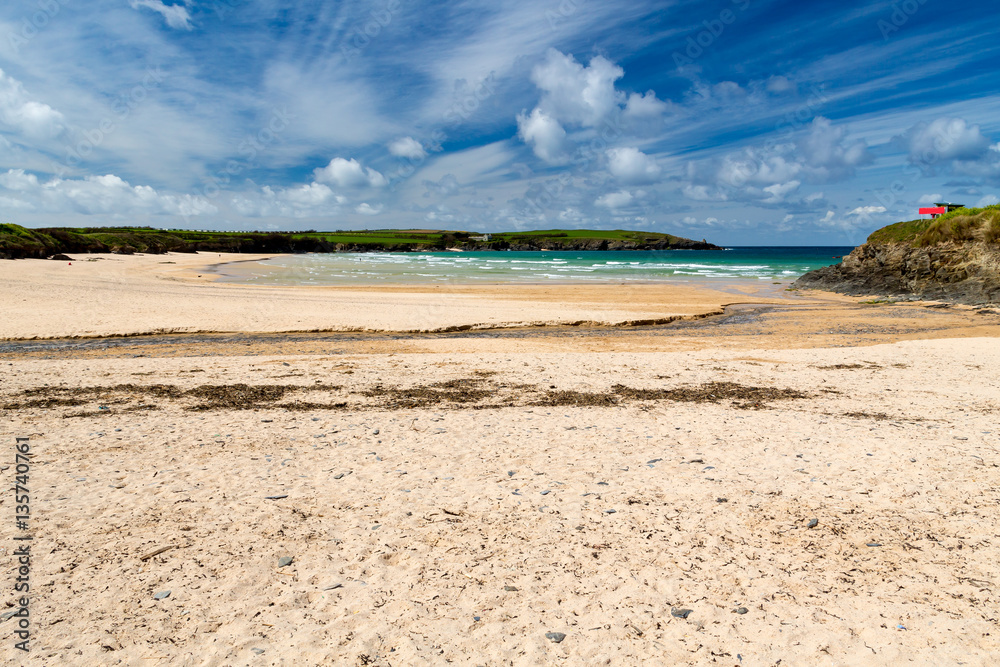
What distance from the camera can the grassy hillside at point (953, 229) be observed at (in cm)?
2842

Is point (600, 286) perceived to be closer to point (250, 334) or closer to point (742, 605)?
point (250, 334)

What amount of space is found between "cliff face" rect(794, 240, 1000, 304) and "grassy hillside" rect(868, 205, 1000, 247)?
0.44 m

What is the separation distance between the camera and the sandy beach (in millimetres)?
3830

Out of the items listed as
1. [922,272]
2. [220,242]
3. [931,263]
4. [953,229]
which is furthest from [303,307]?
[220,242]

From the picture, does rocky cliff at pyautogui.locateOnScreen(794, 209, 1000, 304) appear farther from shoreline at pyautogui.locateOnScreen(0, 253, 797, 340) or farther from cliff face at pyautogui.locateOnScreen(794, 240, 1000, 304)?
shoreline at pyautogui.locateOnScreen(0, 253, 797, 340)

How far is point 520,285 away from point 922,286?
86.5 feet

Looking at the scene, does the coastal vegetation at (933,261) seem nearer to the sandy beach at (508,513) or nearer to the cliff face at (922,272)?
the cliff face at (922,272)

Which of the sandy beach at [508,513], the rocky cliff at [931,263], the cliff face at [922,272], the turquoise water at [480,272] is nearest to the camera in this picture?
the sandy beach at [508,513]

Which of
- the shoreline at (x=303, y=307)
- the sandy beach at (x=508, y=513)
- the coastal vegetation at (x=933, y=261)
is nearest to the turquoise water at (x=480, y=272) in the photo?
the shoreline at (x=303, y=307)

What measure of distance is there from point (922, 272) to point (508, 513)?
121ft

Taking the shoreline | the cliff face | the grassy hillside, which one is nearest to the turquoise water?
the shoreline

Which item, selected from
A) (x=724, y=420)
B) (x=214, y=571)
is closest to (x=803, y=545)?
(x=724, y=420)

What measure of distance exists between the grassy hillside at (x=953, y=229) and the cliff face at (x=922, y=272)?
0.44 metres

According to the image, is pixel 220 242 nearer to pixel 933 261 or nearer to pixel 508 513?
pixel 933 261
